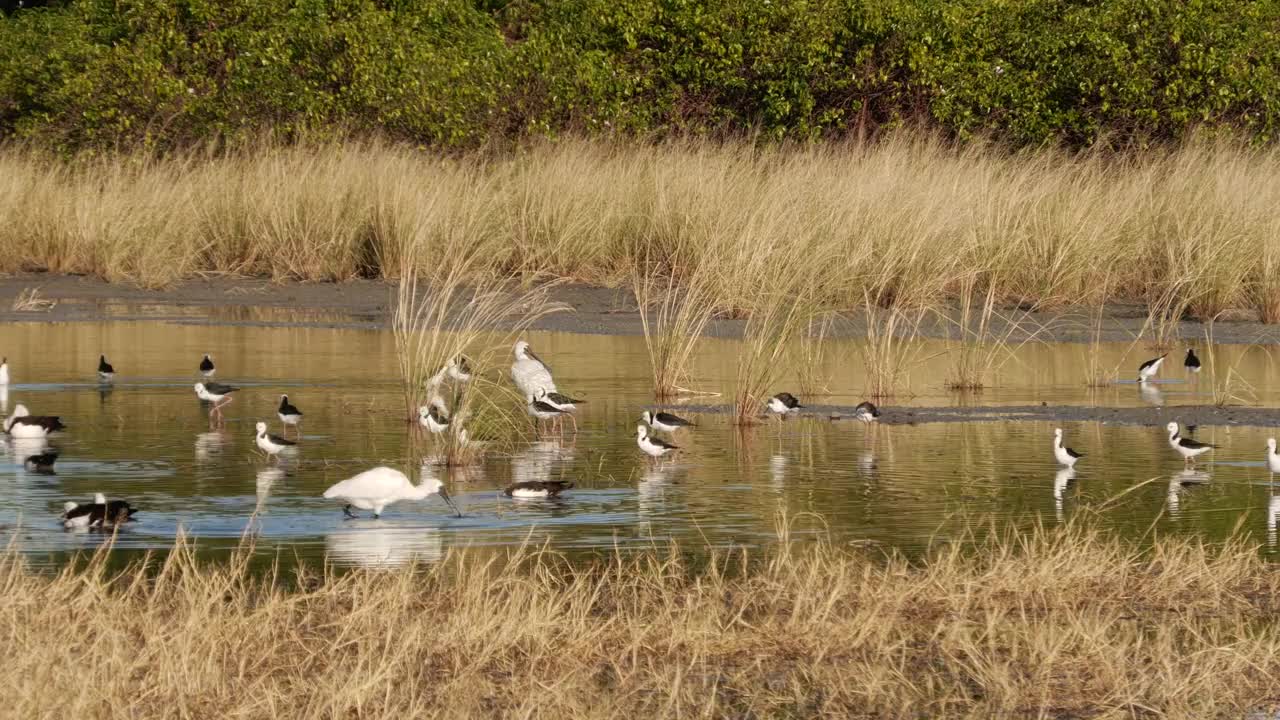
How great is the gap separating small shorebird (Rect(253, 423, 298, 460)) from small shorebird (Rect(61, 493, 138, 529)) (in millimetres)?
2362

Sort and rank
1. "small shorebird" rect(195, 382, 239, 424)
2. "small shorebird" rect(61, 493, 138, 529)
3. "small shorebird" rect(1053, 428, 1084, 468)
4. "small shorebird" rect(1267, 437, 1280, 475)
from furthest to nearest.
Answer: "small shorebird" rect(195, 382, 239, 424) < "small shorebird" rect(1053, 428, 1084, 468) < "small shorebird" rect(1267, 437, 1280, 475) < "small shorebird" rect(61, 493, 138, 529)

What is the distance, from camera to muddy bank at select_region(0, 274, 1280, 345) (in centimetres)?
2061

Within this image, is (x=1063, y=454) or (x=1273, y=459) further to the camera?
(x=1063, y=454)

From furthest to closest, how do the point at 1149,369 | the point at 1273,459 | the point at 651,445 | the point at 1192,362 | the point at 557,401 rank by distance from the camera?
the point at 1192,362
the point at 1149,369
the point at 557,401
the point at 651,445
the point at 1273,459

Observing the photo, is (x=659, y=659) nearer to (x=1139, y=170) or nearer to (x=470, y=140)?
(x=1139, y=170)

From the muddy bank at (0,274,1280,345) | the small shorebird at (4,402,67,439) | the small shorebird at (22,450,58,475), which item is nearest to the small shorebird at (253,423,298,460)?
the small shorebird at (22,450,58,475)

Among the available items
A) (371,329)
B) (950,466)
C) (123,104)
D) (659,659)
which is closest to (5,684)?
(659,659)

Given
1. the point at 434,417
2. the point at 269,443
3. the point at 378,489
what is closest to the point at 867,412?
the point at 434,417

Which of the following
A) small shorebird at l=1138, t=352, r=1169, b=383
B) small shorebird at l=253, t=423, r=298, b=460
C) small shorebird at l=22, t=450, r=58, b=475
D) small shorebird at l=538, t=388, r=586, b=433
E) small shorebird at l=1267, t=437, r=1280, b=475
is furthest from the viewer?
small shorebird at l=1138, t=352, r=1169, b=383

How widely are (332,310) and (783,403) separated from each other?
1021 centimetres

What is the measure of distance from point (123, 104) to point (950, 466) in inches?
958

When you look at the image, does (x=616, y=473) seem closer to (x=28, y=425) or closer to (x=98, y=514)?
(x=98, y=514)

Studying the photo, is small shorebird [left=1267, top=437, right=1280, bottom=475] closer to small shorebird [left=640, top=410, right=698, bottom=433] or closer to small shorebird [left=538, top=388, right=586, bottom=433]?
small shorebird [left=640, top=410, right=698, bottom=433]

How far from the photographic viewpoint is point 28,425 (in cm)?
1280
